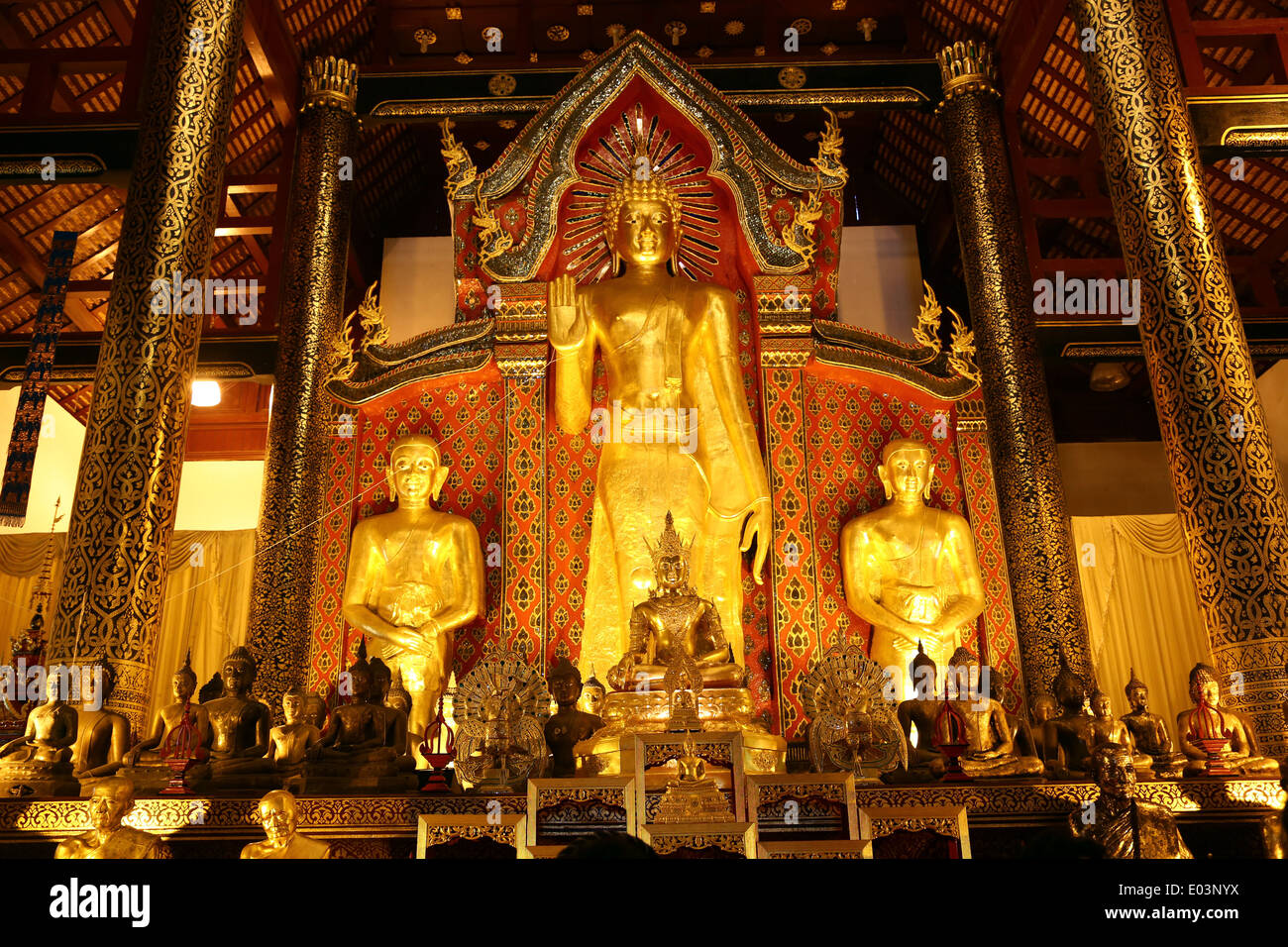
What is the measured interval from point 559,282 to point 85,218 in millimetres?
5642

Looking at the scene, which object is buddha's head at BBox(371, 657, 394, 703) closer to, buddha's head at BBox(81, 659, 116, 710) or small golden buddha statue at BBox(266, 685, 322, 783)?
small golden buddha statue at BBox(266, 685, 322, 783)

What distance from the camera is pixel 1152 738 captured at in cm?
447

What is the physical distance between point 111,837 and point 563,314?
3.74 m

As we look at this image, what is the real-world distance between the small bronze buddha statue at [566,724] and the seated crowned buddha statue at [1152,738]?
7.28 feet

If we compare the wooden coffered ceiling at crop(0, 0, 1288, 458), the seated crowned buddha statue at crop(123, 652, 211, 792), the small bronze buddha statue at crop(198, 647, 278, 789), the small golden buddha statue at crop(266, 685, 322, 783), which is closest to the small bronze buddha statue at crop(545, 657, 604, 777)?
the small golden buddha statue at crop(266, 685, 322, 783)

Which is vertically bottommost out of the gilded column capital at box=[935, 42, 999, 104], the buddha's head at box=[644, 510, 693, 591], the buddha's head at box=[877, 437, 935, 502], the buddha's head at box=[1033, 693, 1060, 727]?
the buddha's head at box=[1033, 693, 1060, 727]

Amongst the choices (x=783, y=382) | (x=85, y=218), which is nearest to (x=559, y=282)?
(x=783, y=382)

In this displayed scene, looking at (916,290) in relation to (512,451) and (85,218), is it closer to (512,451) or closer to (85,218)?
(512,451)

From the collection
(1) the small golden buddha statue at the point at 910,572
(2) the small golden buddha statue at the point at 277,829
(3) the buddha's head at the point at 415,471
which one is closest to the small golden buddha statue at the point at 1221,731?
(1) the small golden buddha statue at the point at 910,572

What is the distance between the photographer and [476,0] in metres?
9.63

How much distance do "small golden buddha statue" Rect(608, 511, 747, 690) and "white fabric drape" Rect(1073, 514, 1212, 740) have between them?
548 centimetres

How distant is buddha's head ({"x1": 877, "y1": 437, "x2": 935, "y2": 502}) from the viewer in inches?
253
